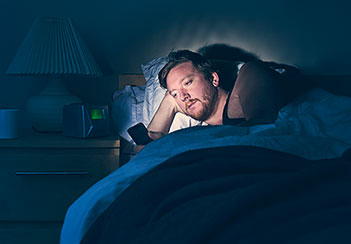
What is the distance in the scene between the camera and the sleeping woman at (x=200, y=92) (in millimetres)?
1437

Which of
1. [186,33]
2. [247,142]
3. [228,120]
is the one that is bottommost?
[228,120]

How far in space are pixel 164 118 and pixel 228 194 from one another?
0.92 metres

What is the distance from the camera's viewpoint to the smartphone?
1.50 metres

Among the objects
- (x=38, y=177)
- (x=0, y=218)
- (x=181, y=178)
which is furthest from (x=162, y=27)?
(x=181, y=178)

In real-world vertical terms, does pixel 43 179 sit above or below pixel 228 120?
below

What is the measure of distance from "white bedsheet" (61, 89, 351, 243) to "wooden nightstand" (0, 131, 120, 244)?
40 cm

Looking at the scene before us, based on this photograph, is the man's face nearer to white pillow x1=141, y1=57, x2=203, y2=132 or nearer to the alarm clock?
white pillow x1=141, y1=57, x2=203, y2=132

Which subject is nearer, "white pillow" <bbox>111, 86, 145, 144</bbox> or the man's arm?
the man's arm

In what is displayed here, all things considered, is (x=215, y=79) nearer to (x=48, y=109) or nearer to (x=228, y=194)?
(x=48, y=109)

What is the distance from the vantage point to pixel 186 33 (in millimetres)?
1983

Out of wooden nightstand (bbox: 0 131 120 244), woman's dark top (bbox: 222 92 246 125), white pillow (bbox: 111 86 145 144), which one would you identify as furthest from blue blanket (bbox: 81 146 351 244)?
white pillow (bbox: 111 86 145 144)

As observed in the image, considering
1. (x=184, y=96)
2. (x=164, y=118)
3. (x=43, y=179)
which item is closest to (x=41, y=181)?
(x=43, y=179)

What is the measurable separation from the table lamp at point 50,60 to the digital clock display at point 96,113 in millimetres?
201

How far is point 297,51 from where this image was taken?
2.01 meters
